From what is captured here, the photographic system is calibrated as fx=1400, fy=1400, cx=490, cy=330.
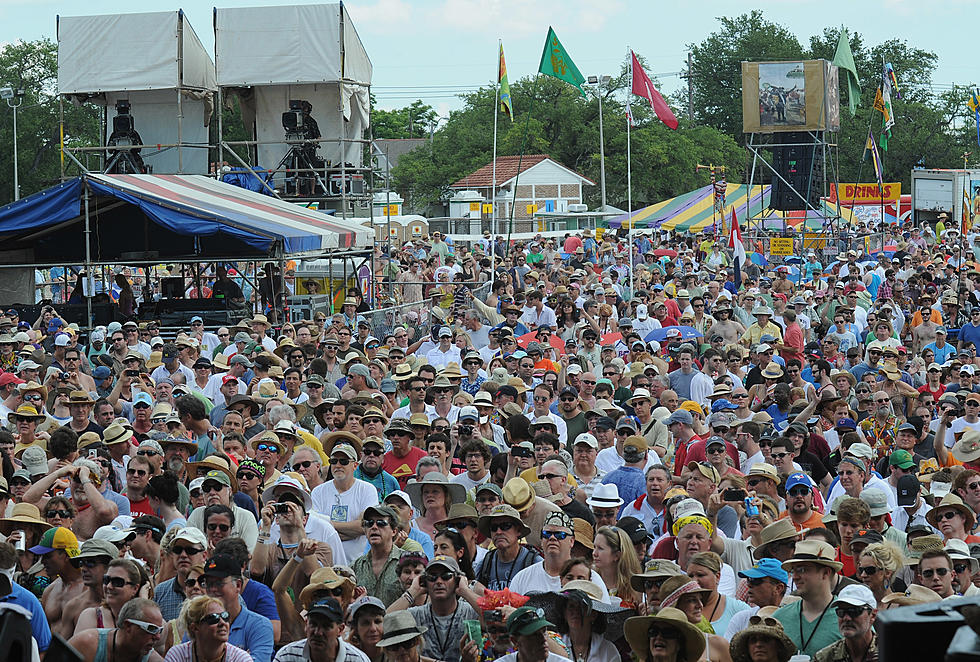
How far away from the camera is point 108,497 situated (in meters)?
8.20

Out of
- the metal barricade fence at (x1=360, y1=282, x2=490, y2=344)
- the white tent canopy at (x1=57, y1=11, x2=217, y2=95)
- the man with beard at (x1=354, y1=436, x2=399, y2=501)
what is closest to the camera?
the man with beard at (x1=354, y1=436, x2=399, y2=501)

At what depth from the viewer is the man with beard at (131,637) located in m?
5.66

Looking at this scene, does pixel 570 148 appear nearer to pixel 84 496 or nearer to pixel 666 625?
pixel 84 496

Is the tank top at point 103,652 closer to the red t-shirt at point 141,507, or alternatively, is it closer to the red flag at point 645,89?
the red t-shirt at point 141,507

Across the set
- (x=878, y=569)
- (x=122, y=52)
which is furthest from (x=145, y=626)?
(x=122, y=52)

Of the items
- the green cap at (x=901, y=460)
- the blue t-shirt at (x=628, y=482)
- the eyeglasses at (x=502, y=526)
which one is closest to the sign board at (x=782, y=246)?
the green cap at (x=901, y=460)

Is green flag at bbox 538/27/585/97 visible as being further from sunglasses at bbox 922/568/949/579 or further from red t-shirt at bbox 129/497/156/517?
sunglasses at bbox 922/568/949/579

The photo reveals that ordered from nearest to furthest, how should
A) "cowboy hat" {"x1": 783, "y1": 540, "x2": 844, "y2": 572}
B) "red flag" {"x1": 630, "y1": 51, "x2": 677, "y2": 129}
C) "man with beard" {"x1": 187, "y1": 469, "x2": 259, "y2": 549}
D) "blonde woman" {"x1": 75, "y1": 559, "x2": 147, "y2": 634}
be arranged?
1. "blonde woman" {"x1": 75, "y1": 559, "x2": 147, "y2": 634}
2. "cowboy hat" {"x1": 783, "y1": 540, "x2": 844, "y2": 572}
3. "man with beard" {"x1": 187, "y1": 469, "x2": 259, "y2": 549}
4. "red flag" {"x1": 630, "y1": 51, "x2": 677, "y2": 129}

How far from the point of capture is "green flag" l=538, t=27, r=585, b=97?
23.0 m

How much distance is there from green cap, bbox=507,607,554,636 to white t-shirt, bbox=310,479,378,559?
9.04ft

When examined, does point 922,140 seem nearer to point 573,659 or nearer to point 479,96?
point 479,96

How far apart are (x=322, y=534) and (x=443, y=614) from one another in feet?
4.03

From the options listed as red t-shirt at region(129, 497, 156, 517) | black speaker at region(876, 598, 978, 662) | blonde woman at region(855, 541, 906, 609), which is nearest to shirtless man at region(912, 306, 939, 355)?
blonde woman at region(855, 541, 906, 609)

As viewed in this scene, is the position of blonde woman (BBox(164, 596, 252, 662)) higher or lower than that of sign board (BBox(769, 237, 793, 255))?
lower
